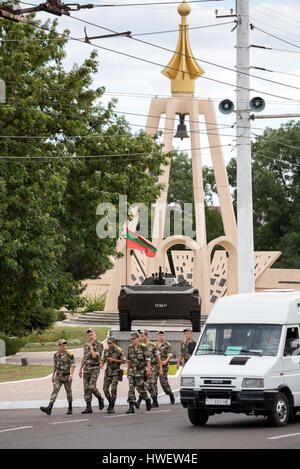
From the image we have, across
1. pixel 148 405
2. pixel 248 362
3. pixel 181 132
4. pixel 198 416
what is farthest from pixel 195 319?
pixel 248 362

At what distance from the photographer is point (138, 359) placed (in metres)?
19.4

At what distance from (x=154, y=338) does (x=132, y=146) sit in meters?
7.13

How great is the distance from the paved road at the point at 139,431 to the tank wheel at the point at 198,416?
0.43ft

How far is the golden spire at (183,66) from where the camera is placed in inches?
2042

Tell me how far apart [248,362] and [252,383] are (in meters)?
0.49

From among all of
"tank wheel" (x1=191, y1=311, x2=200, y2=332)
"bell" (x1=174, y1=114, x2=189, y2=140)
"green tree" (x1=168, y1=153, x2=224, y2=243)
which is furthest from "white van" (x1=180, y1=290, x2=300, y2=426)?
"green tree" (x1=168, y1=153, x2=224, y2=243)

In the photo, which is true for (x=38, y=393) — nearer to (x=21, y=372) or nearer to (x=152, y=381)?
(x=152, y=381)

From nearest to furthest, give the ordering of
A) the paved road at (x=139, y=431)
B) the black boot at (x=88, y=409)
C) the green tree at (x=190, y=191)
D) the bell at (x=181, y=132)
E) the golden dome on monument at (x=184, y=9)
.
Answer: the paved road at (x=139, y=431) < the black boot at (x=88, y=409) < the bell at (x=181, y=132) < the golden dome on monument at (x=184, y=9) < the green tree at (x=190, y=191)

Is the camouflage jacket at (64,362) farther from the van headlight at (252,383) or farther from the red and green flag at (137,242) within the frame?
the red and green flag at (137,242)

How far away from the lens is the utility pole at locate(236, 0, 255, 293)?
25.5 metres

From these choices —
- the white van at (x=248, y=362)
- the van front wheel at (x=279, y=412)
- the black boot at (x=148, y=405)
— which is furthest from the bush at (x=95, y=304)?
the van front wheel at (x=279, y=412)

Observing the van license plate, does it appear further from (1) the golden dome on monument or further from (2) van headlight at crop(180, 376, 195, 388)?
(1) the golden dome on monument
